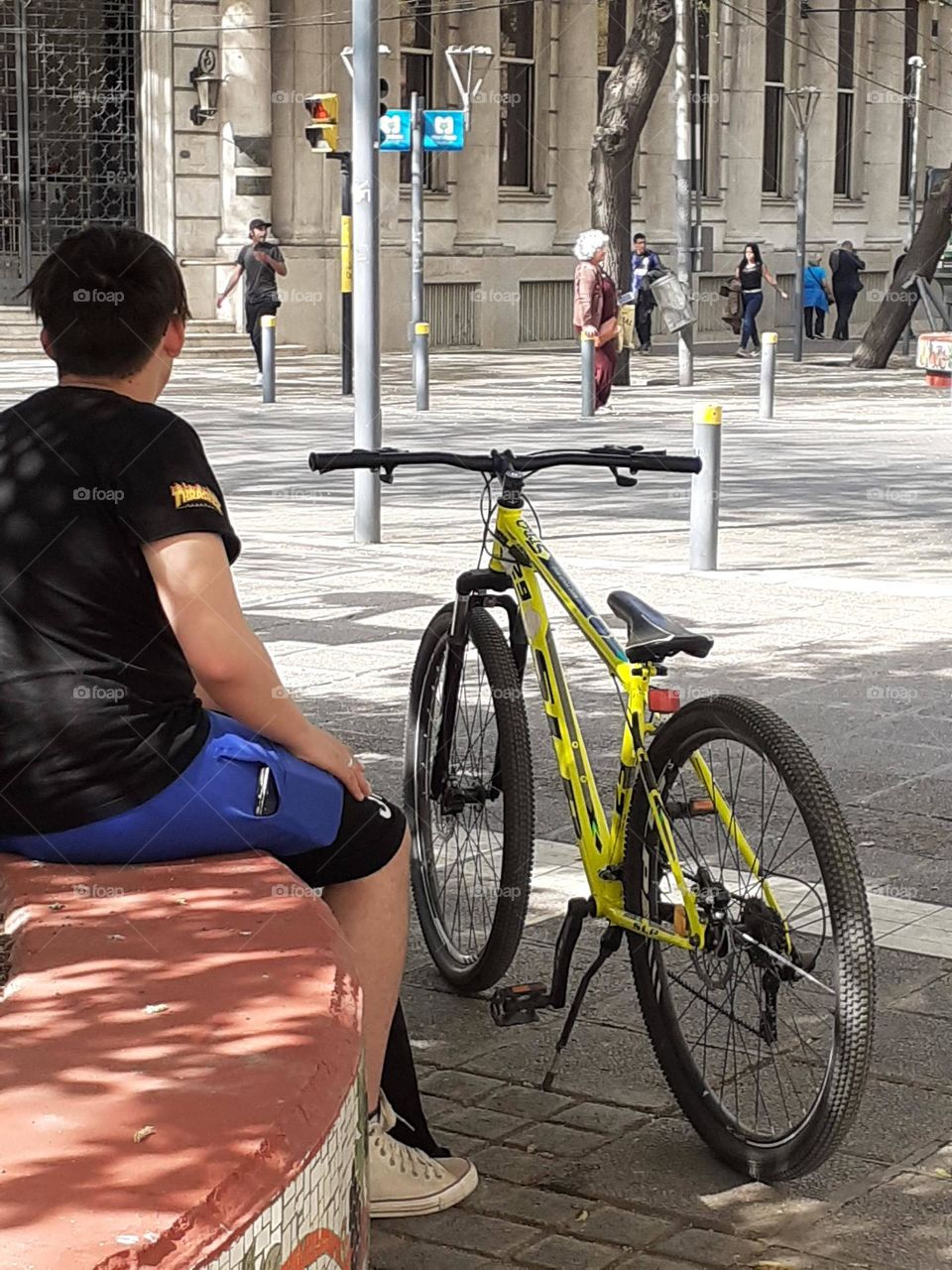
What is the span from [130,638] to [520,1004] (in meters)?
1.34

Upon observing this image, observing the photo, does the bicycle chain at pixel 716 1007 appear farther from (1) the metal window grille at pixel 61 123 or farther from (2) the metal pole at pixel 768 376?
(1) the metal window grille at pixel 61 123

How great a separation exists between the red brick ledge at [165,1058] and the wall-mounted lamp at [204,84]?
28568 millimetres

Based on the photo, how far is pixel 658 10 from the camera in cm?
2762

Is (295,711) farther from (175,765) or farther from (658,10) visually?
(658,10)

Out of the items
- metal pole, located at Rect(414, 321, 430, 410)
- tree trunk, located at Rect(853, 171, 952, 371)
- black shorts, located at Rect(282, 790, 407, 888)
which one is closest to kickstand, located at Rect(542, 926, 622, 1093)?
black shorts, located at Rect(282, 790, 407, 888)

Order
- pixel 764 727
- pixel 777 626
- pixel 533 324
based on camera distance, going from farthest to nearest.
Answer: pixel 533 324 < pixel 777 626 < pixel 764 727

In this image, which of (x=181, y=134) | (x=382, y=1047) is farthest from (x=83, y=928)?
(x=181, y=134)

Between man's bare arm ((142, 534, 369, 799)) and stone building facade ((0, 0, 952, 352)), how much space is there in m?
27.5

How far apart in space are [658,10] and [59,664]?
2560cm

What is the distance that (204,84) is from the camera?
30656 millimetres

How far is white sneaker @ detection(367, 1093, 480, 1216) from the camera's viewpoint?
3.73 m

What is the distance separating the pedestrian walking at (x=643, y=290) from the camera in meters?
35.0

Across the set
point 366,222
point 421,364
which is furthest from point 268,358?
point 366,222

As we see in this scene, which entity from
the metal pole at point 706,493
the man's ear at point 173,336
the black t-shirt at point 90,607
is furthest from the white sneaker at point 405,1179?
the metal pole at point 706,493
